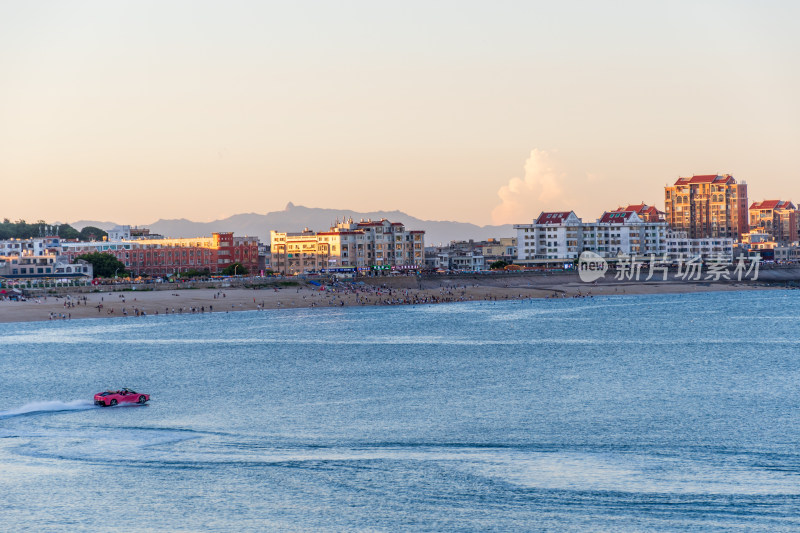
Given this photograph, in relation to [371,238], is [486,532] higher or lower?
lower

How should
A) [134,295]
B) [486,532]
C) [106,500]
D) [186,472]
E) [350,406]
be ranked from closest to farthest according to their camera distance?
[486,532] < [106,500] < [186,472] < [350,406] < [134,295]

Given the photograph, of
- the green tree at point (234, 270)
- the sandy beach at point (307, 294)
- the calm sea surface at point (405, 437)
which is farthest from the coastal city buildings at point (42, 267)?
the calm sea surface at point (405, 437)

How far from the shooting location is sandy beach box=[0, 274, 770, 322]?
120 metres

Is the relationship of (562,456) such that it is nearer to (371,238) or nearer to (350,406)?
(350,406)

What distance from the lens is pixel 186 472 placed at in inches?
1416

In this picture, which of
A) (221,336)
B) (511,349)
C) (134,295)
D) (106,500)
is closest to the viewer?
(106,500)

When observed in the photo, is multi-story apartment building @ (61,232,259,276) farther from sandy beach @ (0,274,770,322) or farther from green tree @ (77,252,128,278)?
sandy beach @ (0,274,770,322)

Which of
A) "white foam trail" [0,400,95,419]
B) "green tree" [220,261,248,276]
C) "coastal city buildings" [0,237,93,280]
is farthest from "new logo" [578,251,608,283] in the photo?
"white foam trail" [0,400,95,419]

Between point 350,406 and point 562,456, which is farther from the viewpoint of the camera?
point 350,406

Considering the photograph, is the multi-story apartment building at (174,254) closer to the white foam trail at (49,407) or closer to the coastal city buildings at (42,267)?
the coastal city buildings at (42,267)

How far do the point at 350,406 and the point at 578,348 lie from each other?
110 ft

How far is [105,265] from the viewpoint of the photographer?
16475cm

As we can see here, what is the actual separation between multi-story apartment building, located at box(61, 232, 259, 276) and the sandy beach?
37.3 m

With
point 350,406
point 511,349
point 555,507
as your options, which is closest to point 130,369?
point 350,406
